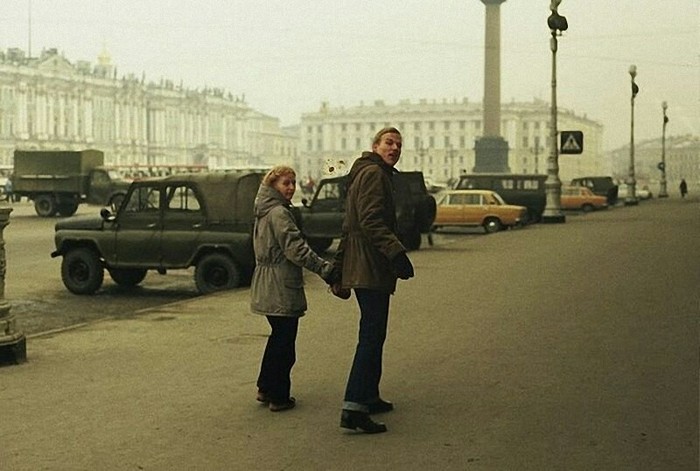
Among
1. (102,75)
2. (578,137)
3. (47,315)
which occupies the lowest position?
(47,315)

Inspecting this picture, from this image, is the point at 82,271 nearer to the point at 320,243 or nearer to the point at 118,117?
the point at 320,243

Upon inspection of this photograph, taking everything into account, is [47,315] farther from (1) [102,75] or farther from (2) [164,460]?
(1) [102,75]

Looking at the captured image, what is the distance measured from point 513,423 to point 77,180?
37.9 m

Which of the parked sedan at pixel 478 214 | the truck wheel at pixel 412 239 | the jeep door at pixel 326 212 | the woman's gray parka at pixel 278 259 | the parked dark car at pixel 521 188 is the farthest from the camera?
the parked dark car at pixel 521 188

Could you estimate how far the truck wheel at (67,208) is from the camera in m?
43.4

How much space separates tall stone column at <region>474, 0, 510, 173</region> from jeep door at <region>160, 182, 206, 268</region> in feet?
246

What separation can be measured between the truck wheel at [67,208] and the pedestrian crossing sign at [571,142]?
18700 mm

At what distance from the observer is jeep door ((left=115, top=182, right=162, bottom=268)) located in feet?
52.7

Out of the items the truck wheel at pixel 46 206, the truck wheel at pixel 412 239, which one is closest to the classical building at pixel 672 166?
the truck wheel at pixel 46 206

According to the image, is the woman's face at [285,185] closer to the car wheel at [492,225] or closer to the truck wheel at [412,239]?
the truck wheel at [412,239]

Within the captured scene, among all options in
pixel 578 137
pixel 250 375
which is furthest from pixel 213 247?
pixel 578 137

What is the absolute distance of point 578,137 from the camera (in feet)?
125

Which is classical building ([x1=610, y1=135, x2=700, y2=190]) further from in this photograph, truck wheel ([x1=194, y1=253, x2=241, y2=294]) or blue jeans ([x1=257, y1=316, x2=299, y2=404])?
blue jeans ([x1=257, y1=316, x2=299, y2=404])

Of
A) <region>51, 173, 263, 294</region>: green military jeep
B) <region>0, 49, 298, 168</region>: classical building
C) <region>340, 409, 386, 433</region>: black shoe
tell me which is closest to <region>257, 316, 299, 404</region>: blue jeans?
<region>340, 409, 386, 433</region>: black shoe
